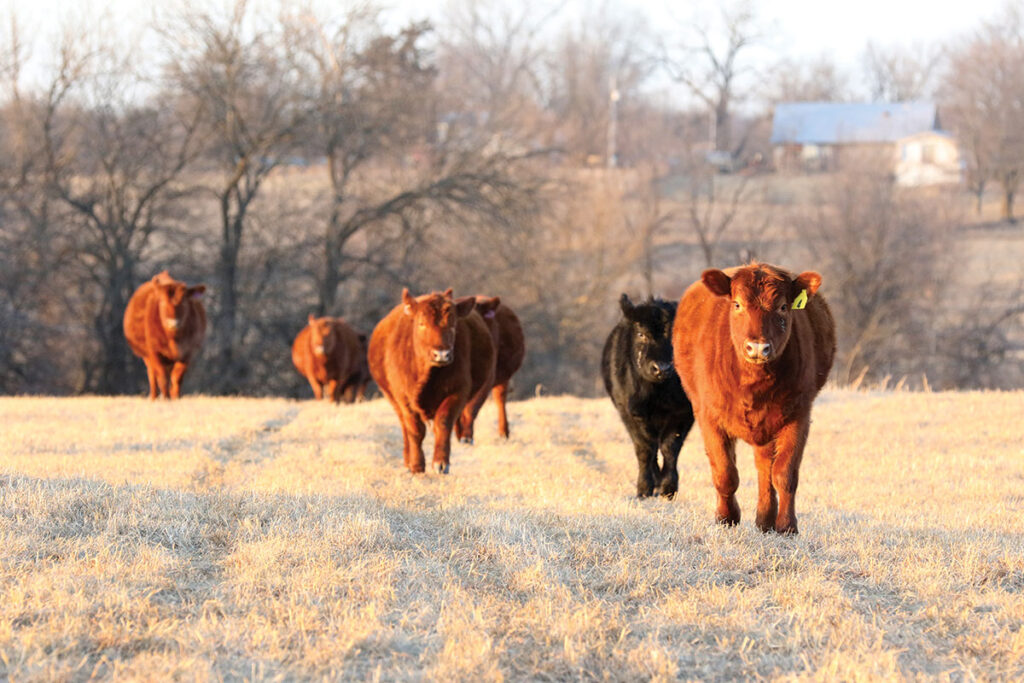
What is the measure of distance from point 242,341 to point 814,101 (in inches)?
2198

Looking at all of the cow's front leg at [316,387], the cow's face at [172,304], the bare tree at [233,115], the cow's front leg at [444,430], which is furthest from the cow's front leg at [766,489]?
the bare tree at [233,115]

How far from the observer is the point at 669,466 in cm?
862

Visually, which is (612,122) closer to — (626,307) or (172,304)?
(172,304)

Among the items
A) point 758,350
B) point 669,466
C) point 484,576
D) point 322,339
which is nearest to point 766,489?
point 758,350

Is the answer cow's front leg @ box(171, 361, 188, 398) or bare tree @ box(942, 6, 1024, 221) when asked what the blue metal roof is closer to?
bare tree @ box(942, 6, 1024, 221)

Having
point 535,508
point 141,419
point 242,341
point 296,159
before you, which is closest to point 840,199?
point 296,159

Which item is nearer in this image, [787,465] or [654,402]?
[787,465]

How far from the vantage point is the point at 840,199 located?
39125mm

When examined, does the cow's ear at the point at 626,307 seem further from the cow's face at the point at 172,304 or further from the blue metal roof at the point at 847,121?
the blue metal roof at the point at 847,121

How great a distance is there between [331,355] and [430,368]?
10.2m

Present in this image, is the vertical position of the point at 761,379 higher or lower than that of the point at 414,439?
higher

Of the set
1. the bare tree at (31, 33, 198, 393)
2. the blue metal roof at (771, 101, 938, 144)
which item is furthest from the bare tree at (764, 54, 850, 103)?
the bare tree at (31, 33, 198, 393)

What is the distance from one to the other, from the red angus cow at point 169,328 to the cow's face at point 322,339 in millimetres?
1942

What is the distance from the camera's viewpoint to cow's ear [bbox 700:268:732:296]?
21.1ft
